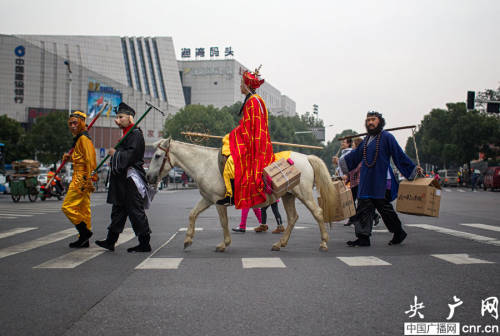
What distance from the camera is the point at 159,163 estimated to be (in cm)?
833

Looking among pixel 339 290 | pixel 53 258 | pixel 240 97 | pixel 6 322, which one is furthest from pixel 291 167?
pixel 240 97

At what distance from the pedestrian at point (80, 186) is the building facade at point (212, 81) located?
113372mm

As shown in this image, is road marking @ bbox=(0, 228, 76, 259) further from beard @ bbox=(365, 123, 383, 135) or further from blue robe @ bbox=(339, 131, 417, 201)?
beard @ bbox=(365, 123, 383, 135)

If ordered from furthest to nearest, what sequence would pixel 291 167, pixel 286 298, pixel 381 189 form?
pixel 381 189
pixel 291 167
pixel 286 298

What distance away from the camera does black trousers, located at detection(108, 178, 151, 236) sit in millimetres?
7746

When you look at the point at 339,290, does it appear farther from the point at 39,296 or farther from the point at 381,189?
the point at 381,189

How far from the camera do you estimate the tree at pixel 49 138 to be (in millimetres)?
52812

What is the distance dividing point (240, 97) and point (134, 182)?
406 ft

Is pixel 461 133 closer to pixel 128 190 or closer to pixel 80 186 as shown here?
pixel 128 190

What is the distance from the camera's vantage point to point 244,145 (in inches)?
305

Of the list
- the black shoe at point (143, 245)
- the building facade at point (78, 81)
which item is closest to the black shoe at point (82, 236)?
the black shoe at point (143, 245)

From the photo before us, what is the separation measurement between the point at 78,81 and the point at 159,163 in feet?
263

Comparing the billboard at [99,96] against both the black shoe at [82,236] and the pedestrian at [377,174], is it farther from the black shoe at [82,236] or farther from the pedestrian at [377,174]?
the pedestrian at [377,174]

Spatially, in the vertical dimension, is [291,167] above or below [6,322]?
above
